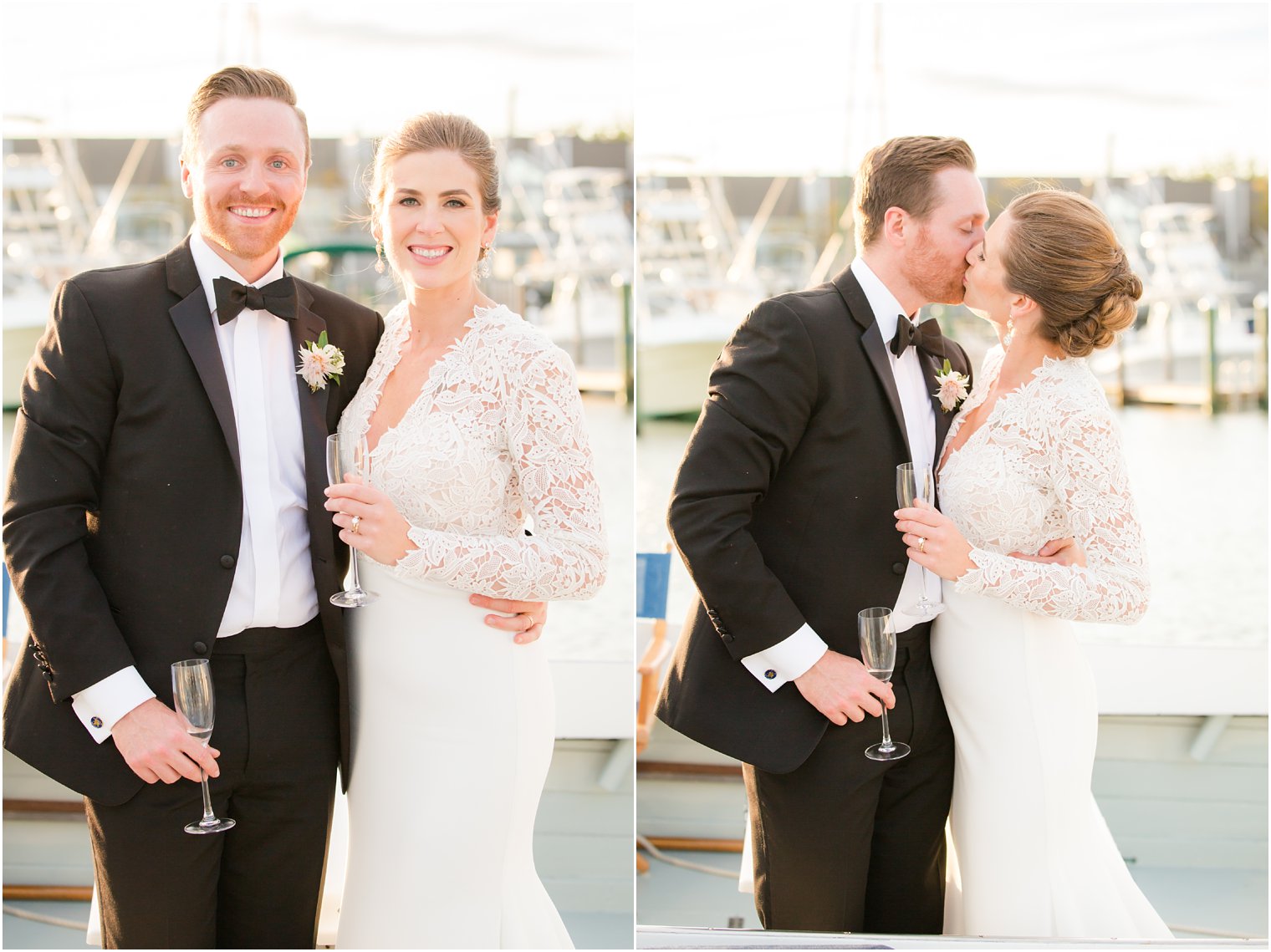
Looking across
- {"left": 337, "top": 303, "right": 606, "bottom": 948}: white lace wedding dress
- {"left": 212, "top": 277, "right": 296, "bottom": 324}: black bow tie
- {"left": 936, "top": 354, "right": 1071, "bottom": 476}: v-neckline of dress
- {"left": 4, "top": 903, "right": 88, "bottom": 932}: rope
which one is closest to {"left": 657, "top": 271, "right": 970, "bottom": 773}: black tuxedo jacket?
{"left": 936, "top": 354, "right": 1071, "bottom": 476}: v-neckline of dress

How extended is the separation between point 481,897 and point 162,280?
4.48 ft

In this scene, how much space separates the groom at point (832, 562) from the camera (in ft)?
7.81

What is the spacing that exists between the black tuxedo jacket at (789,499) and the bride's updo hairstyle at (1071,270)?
0.32 metres

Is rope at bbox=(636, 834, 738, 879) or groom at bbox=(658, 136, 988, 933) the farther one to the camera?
rope at bbox=(636, 834, 738, 879)

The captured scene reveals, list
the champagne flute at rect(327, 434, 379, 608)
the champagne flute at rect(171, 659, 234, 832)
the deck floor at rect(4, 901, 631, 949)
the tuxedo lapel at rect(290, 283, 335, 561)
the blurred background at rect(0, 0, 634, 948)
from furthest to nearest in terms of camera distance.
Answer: the blurred background at rect(0, 0, 634, 948) < the deck floor at rect(4, 901, 631, 949) < the tuxedo lapel at rect(290, 283, 335, 561) < the champagne flute at rect(327, 434, 379, 608) < the champagne flute at rect(171, 659, 234, 832)

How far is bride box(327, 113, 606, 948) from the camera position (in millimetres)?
2311

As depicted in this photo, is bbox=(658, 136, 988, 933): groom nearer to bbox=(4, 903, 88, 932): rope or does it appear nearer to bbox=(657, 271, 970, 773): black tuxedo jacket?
bbox=(657, 271, 970, 773): black tuxedo jacket

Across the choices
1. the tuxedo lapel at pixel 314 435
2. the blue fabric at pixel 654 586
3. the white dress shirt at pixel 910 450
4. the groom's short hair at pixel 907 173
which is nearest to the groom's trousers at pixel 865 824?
the white dress shirt at pixel 910 450

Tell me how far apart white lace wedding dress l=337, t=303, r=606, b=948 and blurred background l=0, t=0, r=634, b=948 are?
48cm

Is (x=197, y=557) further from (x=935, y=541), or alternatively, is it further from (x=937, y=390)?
(x=937, y=390)

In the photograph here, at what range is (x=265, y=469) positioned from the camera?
2318 mm

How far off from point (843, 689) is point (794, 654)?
120 millimetres

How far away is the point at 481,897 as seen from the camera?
2428 millimetres

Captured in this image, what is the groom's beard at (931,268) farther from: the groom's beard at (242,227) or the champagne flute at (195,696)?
the champagne flute at (195,696)
